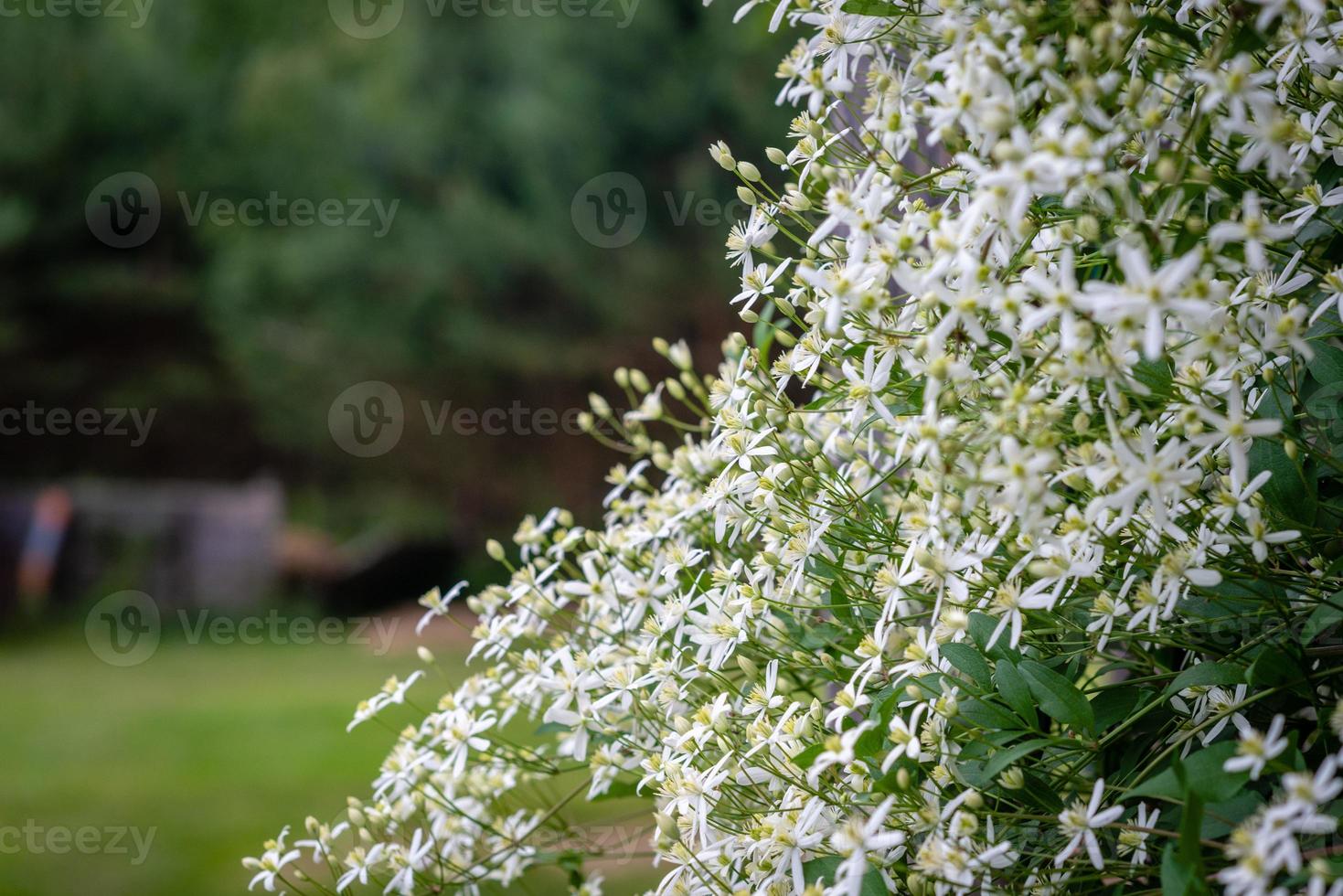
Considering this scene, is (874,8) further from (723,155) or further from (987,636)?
(987,636)

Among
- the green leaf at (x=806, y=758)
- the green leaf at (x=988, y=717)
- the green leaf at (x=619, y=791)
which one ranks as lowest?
the green leaf at (x=988, y=717)

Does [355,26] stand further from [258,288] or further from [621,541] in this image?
[621,541]

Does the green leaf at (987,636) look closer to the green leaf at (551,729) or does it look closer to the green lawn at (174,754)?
the green leaf at (551,729)

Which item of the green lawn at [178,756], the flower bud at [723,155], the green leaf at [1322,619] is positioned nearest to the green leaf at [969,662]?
the green leaf at [1322,619]

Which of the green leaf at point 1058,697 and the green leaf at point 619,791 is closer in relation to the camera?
the green leaf at point 1058,697

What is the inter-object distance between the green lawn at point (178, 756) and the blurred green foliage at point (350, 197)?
2.00m

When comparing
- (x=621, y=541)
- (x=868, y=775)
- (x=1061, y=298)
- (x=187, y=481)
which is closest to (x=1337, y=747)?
(x=868, y=775)

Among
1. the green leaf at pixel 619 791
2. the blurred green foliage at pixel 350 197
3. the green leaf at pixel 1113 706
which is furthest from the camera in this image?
the blurred green foliage at pixel 350 197

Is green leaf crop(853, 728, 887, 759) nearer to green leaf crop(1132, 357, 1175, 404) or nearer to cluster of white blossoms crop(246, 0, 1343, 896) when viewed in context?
cluster of white blossoms crop(246, 0, 1343, 896)

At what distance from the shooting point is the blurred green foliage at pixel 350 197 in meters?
7.00

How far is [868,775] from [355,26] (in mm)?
8078

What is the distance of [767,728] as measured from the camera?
0.93 metres

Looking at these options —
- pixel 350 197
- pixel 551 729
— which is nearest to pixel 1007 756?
pixel 551 729

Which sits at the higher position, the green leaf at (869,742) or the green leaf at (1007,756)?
the green leaf at (869,742)
